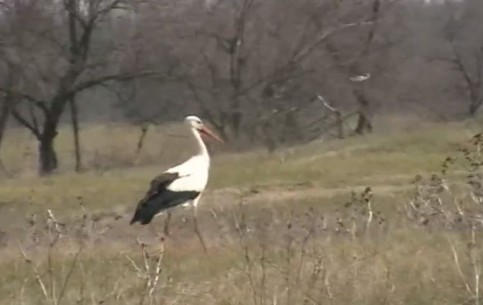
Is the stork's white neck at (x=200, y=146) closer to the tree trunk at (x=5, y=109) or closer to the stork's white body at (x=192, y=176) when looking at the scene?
the stork's white body at (x=192, y=176)

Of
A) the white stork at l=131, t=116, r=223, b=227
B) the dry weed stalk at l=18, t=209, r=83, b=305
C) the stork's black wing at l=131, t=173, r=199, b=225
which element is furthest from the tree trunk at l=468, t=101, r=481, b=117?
the dry weed stalk at l=18, t=209, r=83, b=305

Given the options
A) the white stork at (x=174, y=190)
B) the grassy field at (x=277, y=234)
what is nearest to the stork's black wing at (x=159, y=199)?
the white stork at (x=174, y=190)

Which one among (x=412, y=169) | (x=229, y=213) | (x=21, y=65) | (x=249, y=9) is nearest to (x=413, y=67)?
(x=249, y=9)

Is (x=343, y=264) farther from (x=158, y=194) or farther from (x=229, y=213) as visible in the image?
(x=229, y=213)

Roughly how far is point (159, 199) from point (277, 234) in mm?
1853

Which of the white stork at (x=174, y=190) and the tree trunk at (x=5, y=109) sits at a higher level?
the tree trunk at (x=5, y=109)

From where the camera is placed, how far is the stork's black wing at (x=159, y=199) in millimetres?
11570

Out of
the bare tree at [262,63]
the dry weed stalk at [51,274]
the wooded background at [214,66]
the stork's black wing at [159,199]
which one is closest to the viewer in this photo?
the dry weed stalk at [51,274]

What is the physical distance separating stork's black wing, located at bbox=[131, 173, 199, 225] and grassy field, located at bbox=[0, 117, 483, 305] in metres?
0.35

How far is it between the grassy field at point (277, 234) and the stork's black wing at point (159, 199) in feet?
1.15

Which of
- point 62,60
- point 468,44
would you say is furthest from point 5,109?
point 468,44

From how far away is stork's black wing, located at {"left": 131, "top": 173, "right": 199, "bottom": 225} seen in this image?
11570 millimetres

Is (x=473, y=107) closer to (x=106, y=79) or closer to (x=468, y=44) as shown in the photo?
(x=468, y=44)

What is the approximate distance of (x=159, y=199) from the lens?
11711 millimetres
